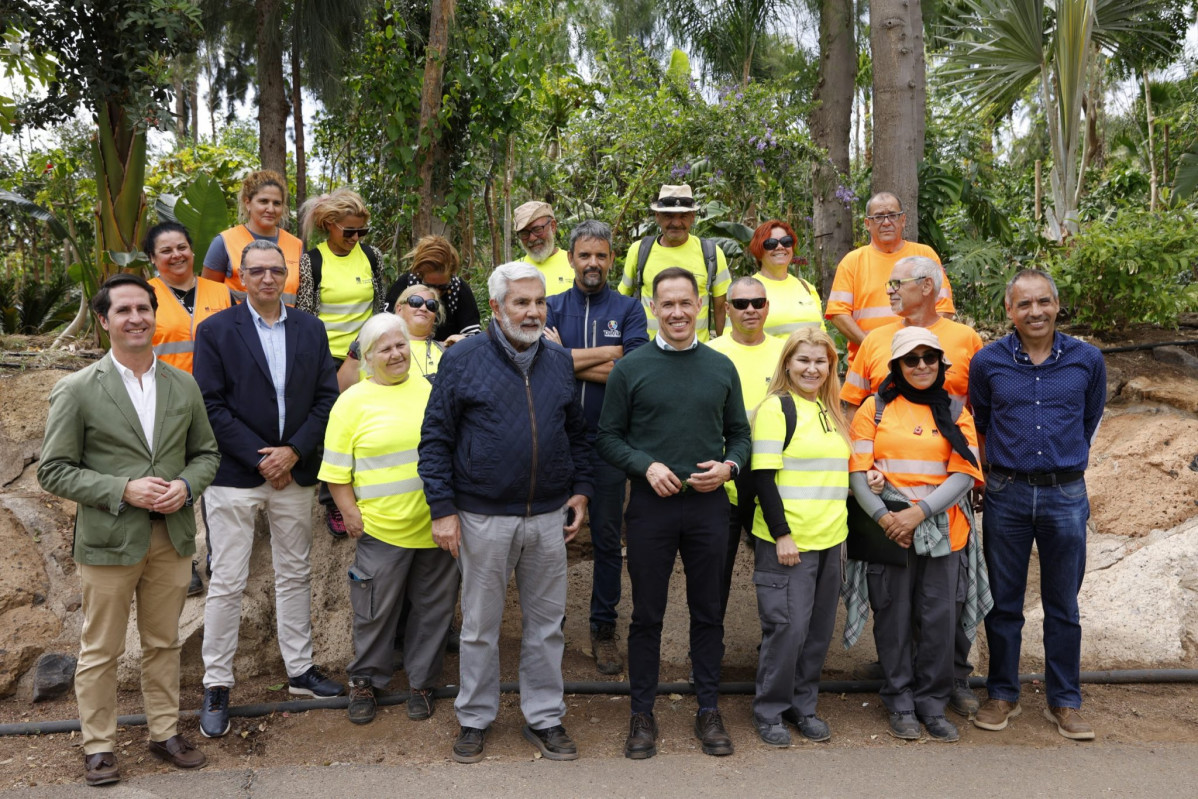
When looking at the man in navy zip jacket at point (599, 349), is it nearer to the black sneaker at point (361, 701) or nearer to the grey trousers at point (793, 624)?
the grey trousers at point (793, 624)

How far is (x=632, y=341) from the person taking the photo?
16.0ft

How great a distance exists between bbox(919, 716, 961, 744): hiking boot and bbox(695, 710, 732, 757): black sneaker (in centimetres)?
95

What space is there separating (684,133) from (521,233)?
15.2 feet

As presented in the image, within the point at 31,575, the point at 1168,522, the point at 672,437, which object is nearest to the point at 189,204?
the point at 31,575

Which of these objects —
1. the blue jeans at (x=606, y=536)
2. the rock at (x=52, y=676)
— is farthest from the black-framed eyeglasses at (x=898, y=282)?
the rock at (x=52, y=676)

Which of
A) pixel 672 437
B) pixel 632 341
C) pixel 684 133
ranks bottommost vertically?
pixel 672 437

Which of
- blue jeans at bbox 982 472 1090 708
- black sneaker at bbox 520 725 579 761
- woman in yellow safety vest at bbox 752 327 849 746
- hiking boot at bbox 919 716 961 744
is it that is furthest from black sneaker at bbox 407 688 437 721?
blue jeans at bbox 982 472 1090 708

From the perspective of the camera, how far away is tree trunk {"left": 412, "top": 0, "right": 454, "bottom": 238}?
8.20 metres

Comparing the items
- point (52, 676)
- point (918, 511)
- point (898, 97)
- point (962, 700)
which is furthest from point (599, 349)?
point (898, 97)

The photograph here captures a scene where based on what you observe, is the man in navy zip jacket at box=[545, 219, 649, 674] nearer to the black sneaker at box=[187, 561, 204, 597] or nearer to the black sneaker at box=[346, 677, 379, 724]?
the black sneaker at box=[346, 677, 379, 724]

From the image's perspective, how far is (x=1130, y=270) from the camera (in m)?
7.68

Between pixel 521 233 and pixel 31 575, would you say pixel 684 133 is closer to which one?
pixel 521 233

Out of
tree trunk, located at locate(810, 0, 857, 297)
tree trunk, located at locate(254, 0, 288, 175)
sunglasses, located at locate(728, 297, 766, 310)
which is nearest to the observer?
sunglasses, located at locate(728, 297, 766, 310)

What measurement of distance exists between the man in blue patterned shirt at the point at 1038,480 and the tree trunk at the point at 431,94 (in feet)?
18.4
